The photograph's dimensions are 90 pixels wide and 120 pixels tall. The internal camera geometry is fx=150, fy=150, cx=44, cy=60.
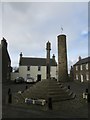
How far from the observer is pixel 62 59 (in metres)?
31.0

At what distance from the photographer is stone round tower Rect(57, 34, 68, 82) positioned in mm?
30594

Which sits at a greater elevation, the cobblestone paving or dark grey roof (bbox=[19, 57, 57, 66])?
dark grey roof (bbox=[19, 57, 57, 66])

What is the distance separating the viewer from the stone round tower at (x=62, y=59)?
30594 mm

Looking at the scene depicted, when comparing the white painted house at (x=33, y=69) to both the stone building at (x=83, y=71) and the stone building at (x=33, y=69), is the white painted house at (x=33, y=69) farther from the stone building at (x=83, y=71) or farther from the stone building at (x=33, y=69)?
the stone building at (x=83, y=71)

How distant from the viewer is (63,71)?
30.7 metres

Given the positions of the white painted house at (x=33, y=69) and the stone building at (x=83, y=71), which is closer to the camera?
the stone building at (x=83, y=71)

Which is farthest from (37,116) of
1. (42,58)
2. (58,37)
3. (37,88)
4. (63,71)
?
(42,58)

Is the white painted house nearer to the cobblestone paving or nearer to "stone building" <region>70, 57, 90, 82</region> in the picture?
"stone building" <region>70, 57, 90, 82</region>

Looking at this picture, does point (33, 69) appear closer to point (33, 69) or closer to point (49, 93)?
point (33, 69)

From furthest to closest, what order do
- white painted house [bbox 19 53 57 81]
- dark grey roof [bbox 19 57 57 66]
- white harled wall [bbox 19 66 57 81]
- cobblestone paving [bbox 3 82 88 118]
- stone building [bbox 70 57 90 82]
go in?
dark grey roof [bbox 19 57 57 66] < white painted house [bbox 19 53 57 81] < white harled wall [bbox 19 66 57 81] < stone building [bbox 70 57 90 82] < cobblestone paving [bbox 3 82 88 118]

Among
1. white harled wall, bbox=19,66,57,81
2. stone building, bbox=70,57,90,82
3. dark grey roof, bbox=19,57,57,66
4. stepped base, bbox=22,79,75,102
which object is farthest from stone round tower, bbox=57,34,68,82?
stepped base, bbox=22,79,75,102

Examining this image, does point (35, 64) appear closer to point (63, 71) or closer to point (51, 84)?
point (63, 71)

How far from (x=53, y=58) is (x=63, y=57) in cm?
1830

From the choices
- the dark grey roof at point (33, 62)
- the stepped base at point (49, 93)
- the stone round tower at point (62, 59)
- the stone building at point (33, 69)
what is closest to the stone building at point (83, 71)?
the stone building at point (33, 69)
